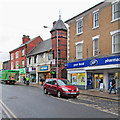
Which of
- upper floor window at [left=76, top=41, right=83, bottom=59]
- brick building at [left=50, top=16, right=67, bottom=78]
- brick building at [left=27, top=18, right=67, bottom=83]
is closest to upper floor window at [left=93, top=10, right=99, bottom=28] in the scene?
upper floor window at [left=76, top=41, right=83, bottom=59]

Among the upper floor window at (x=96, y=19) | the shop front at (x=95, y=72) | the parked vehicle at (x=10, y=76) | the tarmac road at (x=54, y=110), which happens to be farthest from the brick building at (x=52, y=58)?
the tarmac road at (x=54, y=110)

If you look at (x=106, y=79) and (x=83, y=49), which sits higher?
(x=83, y=49)

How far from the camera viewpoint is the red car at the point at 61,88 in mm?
12438

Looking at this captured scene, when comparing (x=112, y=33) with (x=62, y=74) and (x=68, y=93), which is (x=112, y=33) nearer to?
(x=68, y=93)

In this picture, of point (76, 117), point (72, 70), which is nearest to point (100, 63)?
point (72, 70)

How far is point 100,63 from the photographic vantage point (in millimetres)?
16656

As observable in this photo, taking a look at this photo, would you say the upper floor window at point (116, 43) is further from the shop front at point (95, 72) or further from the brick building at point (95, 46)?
the shop front at point (95, 72)

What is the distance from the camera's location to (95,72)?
742 inches

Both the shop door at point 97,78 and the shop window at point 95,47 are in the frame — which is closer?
the shop window at point 95,47

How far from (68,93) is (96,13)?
10.6m

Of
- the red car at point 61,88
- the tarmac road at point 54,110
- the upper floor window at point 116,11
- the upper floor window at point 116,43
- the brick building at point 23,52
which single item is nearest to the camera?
the tarmac road at point 54,110

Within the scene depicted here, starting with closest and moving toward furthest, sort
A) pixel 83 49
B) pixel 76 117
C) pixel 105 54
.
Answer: pixel 76 117, pixel 105 54, pixel 83 49

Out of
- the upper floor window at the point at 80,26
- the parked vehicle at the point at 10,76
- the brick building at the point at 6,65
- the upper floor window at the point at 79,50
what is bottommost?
the parked vehicle at the point at 10,76

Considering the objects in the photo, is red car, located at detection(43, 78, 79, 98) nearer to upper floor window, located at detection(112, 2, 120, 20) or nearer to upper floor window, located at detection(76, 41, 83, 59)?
upper floor window, located at detection(76, 41, 83, 59)
